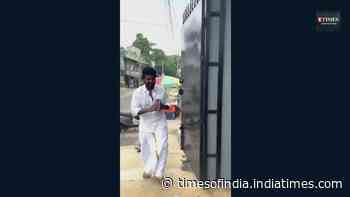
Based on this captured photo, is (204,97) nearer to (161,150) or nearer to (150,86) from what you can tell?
(150,86)

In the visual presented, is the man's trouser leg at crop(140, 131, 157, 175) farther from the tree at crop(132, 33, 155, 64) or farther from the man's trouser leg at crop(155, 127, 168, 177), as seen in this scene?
the tree at crop(132, 33, 155, 64)

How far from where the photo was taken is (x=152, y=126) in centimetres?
417

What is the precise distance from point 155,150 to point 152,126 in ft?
0.92

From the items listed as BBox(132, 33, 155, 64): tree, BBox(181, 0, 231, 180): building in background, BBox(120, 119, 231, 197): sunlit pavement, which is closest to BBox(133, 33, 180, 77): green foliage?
BBox(132, 33, 155, 64): tree

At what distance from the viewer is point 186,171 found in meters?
4.40

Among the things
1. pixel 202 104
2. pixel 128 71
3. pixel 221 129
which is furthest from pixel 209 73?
pixel 128 71

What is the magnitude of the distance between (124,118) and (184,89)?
8.00ft

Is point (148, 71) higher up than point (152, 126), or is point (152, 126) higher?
point (148, 71)
